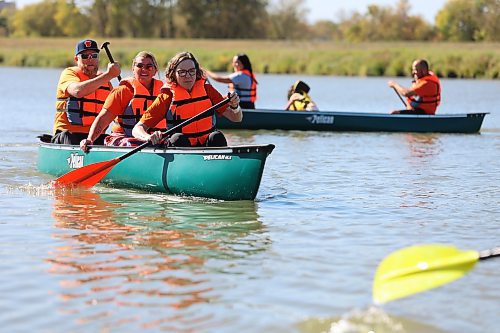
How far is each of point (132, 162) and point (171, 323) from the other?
3744 mm

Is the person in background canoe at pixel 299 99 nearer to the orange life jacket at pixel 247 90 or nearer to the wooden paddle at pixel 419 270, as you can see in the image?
the orange life jacket at pixel 247 90

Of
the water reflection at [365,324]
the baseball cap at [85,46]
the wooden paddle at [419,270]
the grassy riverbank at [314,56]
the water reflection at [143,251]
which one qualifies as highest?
the grassy riverbank at [314,56]

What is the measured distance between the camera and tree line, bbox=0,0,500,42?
214ft

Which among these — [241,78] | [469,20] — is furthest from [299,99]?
[469,20]

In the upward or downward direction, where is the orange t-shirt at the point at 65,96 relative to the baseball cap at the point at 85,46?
downward

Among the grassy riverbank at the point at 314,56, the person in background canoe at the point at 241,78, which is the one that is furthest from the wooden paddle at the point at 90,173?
the grassy riverbank at the point at 314,56

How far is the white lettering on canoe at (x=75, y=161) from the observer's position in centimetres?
895

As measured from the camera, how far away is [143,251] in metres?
6.38

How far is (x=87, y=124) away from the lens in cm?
932

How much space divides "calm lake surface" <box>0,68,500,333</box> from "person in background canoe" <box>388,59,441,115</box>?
294 centimetres

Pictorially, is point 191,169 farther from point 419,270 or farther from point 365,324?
point 365,324

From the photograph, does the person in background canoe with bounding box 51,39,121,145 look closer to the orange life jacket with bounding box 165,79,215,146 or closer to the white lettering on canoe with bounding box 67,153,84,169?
the white lettering on canoe with bounding box 67,153,84,169

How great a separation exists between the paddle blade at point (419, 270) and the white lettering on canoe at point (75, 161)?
4.39 m

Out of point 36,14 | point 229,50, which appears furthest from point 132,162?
point 36,14
